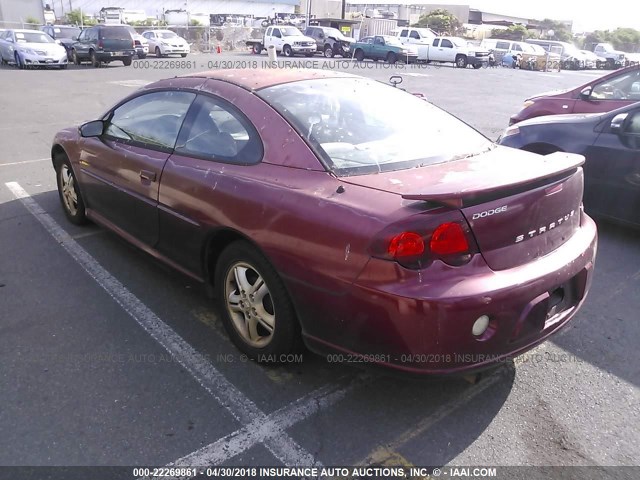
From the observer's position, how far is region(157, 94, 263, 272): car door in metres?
3.06

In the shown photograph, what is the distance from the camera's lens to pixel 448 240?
7.72ft

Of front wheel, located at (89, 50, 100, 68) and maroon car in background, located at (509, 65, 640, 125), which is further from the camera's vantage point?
front wheel, located at (89, 50, 100, 68)

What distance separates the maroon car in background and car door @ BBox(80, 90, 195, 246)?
19.1 ft

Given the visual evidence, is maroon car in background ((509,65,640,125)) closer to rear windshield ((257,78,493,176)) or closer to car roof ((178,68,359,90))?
rear windshield ((257,78,493,176))

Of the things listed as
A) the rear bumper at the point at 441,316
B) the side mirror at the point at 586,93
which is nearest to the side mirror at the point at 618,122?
the side mirror at the point at 586,93

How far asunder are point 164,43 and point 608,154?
2953cm

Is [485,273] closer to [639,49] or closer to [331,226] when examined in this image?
[331,226]

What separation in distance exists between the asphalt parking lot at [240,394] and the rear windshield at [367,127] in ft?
3.86

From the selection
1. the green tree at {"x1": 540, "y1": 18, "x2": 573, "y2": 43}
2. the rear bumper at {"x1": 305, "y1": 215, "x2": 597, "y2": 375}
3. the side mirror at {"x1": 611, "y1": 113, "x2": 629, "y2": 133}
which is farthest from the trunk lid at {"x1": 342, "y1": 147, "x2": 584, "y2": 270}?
the green tree at {"x1": 540, "y1": 18, "x2": 573, "y2": 43}

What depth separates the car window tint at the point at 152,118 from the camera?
12.0 feet

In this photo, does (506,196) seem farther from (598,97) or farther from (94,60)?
(94,60)

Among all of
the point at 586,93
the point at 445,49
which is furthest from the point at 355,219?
the point at 445,49

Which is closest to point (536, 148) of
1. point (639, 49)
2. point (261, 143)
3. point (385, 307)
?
point (261, 143)

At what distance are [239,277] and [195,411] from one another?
2.47 feet
